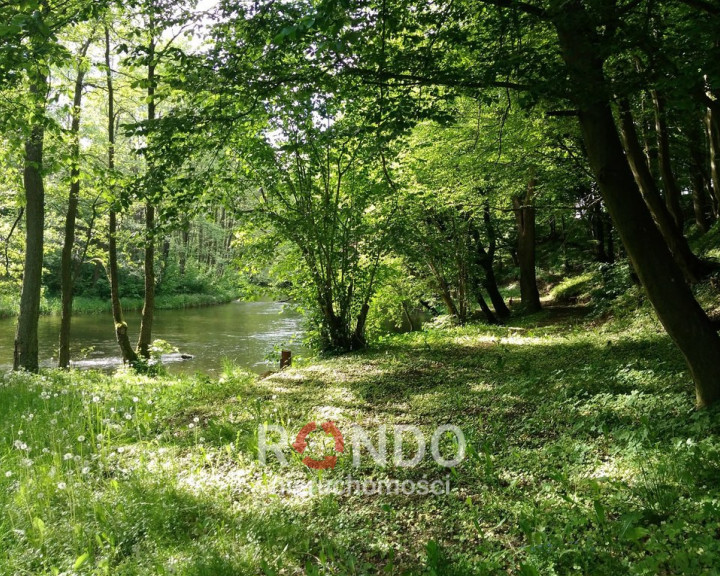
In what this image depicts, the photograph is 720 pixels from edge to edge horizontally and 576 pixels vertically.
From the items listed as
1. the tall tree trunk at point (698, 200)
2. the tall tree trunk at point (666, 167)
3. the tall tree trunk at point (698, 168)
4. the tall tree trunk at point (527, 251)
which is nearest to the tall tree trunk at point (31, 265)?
the tall tree trunk at point (527, 251)

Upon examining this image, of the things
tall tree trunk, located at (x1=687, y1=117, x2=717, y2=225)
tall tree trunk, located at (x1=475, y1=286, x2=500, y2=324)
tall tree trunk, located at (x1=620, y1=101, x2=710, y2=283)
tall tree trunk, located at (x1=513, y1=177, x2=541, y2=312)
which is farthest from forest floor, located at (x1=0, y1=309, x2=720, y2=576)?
tall tree trunk, located at (x1=513, y1=177, x2=541, y2=312)

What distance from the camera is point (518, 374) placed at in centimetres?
626

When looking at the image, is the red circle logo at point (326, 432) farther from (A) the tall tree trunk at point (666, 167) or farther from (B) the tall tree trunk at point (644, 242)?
(A) the tall tree trunk at point (666, 167)

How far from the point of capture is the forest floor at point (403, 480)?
8.98 ft

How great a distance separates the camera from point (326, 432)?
4914 millimetres

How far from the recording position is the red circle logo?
421 centimetres

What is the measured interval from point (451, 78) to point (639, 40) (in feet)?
4.97

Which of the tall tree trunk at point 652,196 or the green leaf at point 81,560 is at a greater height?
the tall tree trunk at point 652,196

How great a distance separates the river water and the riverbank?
40.8 inches

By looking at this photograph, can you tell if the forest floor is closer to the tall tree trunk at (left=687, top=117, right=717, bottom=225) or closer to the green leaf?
the green leaf

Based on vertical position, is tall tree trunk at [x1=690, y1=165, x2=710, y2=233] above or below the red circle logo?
above

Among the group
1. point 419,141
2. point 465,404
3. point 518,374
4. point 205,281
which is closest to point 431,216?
point 419,141

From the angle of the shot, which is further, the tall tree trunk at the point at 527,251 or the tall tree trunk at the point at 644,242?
→ the tall tree trunk at the point at 527,251

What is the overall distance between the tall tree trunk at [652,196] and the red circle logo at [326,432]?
20.3 feet
